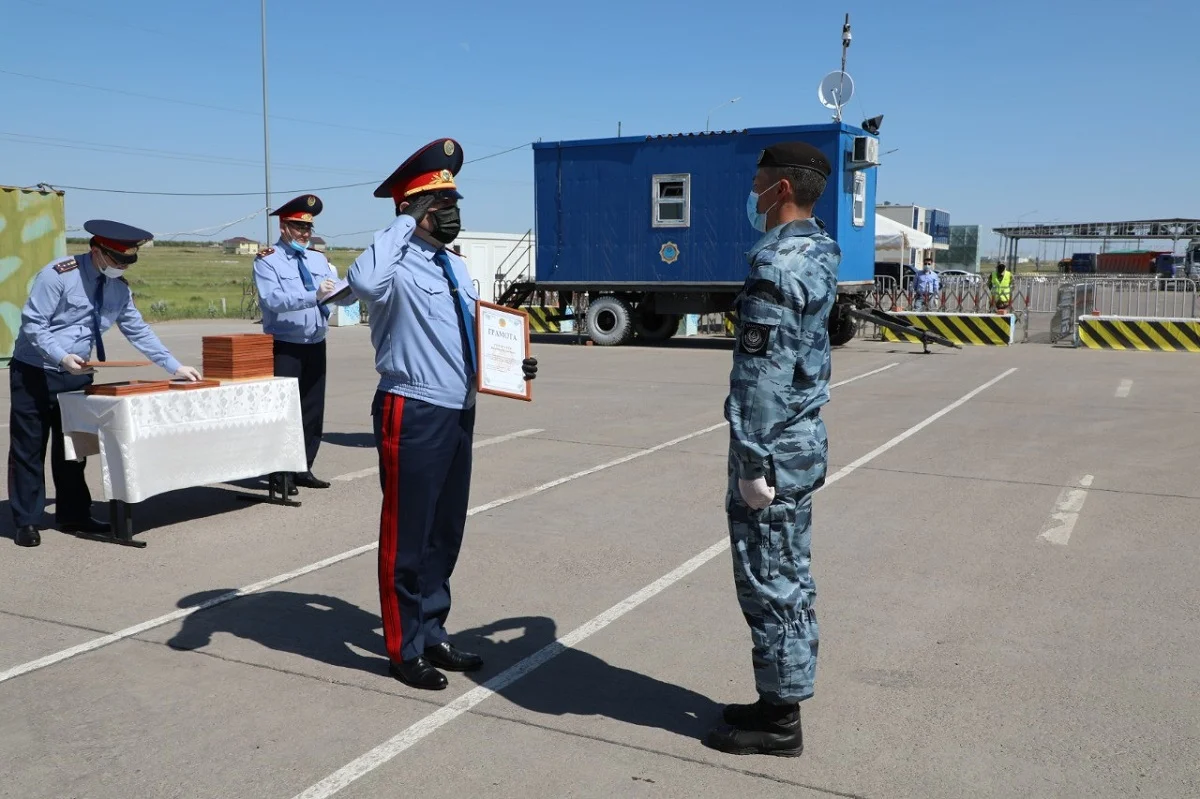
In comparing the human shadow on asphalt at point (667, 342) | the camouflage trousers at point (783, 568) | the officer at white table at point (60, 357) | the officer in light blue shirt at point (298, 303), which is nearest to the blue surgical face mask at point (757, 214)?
the camouflage trousers at point (783, 568)

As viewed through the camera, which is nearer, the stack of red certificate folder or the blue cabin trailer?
the stack of red certificate folder

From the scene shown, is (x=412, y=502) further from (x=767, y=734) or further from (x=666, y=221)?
(x=666, y=221)

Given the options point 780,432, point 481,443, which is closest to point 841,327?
point 481,443

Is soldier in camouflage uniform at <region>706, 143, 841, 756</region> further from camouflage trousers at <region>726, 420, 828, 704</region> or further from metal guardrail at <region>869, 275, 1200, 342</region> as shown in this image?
metal guardrail at <region>869, 275, 1200, 342</region>

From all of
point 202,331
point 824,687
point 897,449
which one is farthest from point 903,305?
point 824,687

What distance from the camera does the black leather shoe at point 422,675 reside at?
→ 4238 mm

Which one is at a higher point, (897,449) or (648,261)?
(648,261)

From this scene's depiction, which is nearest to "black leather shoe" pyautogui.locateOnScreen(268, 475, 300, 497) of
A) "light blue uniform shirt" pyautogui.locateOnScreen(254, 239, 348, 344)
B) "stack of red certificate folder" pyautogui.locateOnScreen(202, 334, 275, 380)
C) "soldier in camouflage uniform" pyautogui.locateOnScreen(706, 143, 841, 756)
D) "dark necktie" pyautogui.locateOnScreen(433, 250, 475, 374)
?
"stack of red certificate folder" pyautogui.locateOnScreen(202, 334, 275, 380)

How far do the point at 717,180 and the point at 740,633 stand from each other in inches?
634

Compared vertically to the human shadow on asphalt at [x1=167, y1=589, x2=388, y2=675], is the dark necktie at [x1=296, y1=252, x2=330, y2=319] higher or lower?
higher

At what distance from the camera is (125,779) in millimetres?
3484

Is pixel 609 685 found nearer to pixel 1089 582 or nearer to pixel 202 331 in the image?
pixel 1089 582

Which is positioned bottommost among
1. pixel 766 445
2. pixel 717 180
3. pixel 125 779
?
pixel 125 779

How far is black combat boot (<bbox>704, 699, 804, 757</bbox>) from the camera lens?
3695 mm
